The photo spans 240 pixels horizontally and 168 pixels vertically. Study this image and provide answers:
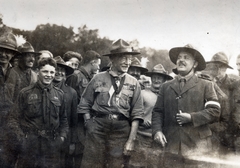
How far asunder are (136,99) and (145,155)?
78cm

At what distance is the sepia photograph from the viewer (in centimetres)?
384

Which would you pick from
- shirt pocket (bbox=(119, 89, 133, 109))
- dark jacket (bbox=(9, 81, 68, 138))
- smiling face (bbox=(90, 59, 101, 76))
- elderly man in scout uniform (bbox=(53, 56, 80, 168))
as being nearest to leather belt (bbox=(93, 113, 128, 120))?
shirt pocket (bbox=(119, 89, 133, 109))

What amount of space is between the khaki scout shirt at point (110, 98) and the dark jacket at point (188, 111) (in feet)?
1.02

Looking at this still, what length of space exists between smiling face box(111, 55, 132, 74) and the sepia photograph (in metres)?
0.01

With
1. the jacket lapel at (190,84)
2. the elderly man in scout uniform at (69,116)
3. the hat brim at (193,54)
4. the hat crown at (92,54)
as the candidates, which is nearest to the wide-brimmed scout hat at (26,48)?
the elderly man in scout uniform at (69,116)

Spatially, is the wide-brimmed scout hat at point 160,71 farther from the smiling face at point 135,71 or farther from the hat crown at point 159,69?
the smiling face at point 135,71

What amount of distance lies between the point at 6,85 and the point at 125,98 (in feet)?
5.67

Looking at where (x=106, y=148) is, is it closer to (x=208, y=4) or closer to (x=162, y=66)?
(x=162, y=66)

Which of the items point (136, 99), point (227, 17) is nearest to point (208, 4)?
point (227, 17)

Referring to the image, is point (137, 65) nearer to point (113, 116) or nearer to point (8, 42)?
point (113, 116)

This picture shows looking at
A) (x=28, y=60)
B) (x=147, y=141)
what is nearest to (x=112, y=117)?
(x=147, y=141)

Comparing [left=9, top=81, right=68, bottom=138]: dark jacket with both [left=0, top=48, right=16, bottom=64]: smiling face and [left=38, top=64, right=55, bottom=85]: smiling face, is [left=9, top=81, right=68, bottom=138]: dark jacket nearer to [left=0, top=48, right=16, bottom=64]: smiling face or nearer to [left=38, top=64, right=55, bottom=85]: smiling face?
[left=38, top=64, right=55, bottom=85]: smiling face

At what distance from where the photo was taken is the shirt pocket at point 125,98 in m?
3.88

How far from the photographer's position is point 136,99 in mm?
3938
